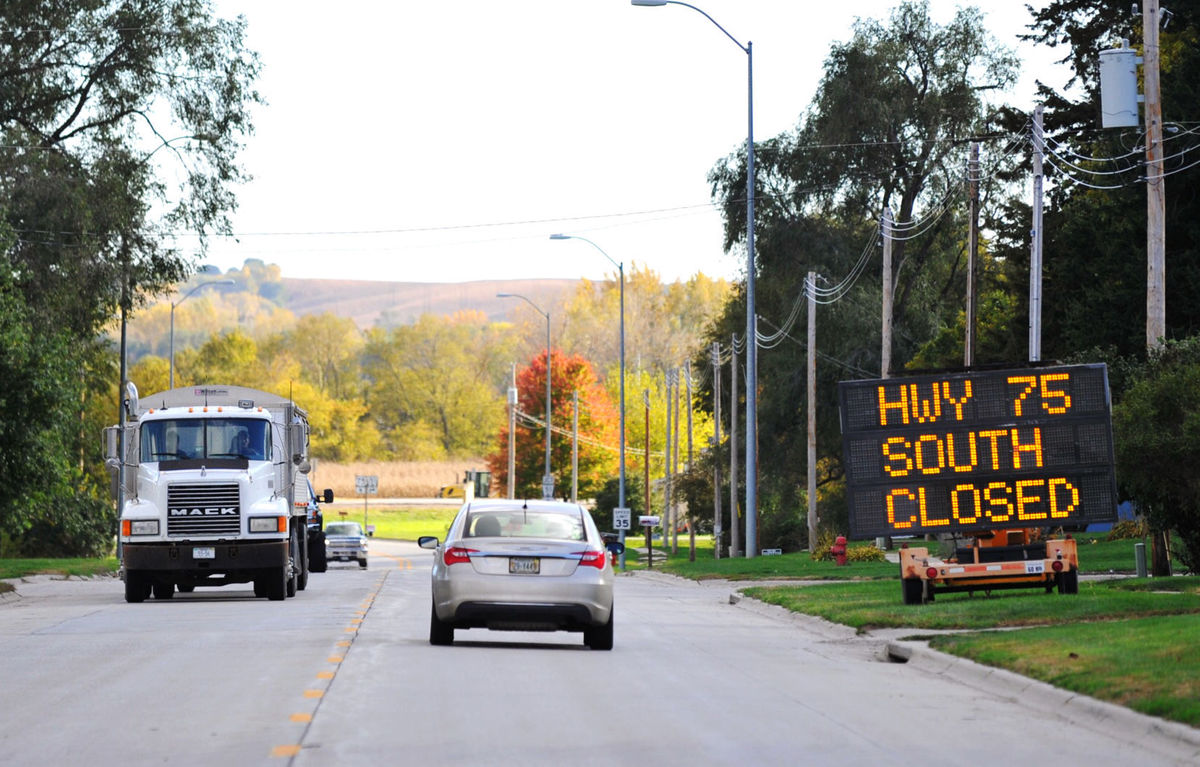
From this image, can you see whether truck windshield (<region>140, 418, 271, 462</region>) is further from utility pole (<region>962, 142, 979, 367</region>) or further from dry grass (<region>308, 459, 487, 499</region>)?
dry grass (<region>308, 459, 487, 499</region>)

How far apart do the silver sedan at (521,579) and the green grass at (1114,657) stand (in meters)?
3.74

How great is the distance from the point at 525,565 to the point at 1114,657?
611 centimetres

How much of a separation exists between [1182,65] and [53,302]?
2744cm

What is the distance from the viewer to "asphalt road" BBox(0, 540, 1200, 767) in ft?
37.0

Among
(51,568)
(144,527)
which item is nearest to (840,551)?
(51,568)

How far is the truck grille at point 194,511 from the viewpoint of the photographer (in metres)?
29.0

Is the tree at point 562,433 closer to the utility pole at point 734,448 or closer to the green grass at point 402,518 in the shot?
the green grass at point 402,518

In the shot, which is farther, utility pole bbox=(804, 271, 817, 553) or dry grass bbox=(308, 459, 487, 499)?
dry grass bbox=(308, 459, 487, 499)

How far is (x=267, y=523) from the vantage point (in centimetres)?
2941

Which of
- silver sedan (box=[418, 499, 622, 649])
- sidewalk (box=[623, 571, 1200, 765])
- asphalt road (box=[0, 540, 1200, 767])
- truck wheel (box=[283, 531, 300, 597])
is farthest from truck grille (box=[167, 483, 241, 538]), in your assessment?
silver sedan (box=[418, 499, 622, 649])

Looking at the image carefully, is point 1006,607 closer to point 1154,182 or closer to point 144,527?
point 1154,182

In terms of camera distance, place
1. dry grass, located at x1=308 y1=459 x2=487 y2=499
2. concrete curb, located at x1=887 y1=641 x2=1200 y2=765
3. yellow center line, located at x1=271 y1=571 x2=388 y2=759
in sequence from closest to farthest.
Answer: yellow center line, located at x1=271 y1=571 x2=388 y2=759
concrete curb, located at x1=887 y1=641 x2=1200 y2=765
dry grass, located at x1=308 y1=459 x2=487 y2=499

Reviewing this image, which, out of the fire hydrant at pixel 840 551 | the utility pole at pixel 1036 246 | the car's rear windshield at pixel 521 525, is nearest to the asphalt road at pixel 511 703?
the car's rear windshield at pixel 521 525

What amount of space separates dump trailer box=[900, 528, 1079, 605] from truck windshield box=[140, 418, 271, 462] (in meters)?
11.3
